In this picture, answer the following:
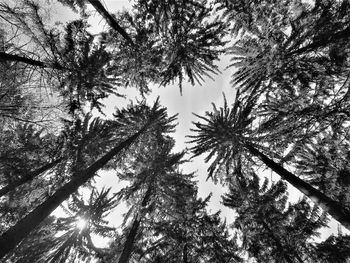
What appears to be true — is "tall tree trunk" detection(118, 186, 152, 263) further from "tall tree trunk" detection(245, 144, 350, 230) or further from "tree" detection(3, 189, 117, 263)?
"tall tree trunk" detection(245, 144, 350, 230)

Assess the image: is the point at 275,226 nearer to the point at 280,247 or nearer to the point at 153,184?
the point at 280,247

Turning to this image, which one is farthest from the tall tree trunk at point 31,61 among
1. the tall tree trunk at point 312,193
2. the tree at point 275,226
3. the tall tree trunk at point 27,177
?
the tree at point 275,226

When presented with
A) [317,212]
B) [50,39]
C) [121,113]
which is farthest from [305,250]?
[50,39]

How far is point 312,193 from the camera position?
7.14 metres

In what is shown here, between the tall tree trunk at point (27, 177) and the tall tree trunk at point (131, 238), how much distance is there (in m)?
5.26

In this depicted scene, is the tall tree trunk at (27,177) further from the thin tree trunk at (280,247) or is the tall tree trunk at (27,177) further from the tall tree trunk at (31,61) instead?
the thin tree trunk at (280,247)

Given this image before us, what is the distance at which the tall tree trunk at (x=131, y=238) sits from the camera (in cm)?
848

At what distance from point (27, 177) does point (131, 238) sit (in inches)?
241

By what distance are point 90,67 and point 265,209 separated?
1145 cm

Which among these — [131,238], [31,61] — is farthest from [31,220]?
[31,61]

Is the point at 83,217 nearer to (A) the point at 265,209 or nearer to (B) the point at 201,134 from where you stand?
(B) the point at 201,134

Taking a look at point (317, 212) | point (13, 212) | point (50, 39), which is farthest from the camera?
point (13, 212)

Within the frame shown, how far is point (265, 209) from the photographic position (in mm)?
13062

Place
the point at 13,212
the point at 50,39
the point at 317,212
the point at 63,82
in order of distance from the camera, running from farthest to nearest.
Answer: the point at 13,212 → the point at 317,212 → the point at 63,82 → the point at 50,39
